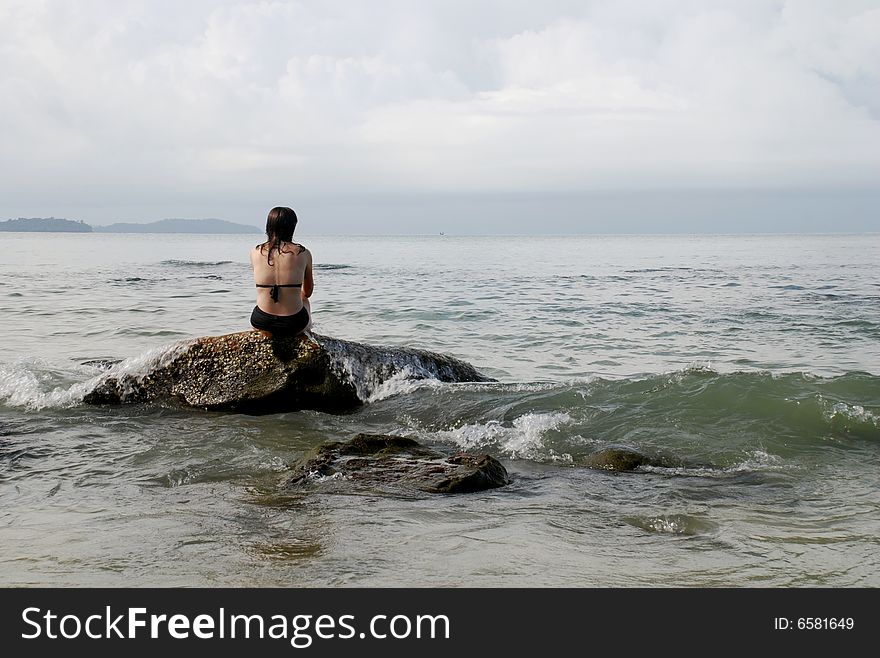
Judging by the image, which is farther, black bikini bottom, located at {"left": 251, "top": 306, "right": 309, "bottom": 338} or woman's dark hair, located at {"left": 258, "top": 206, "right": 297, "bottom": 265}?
black bikini bottom, located at {"left": 251, "top": 306, "right": 309, "bottom": 338}

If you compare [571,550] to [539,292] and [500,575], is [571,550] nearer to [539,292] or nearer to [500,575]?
[500,575]

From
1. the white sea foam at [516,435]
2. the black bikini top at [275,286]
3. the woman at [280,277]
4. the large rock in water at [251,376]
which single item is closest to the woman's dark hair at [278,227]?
the woman at [280,277]

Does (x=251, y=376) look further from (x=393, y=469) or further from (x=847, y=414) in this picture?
(x=847, y=414)

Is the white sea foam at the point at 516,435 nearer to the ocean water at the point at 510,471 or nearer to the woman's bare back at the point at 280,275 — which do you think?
the ocean water at the point at 510,471

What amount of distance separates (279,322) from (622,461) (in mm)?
4136

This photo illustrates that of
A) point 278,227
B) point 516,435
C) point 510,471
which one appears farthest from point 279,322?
point 510,471

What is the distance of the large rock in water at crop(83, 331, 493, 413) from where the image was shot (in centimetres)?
875

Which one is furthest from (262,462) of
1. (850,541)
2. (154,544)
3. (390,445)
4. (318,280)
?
(318,280)

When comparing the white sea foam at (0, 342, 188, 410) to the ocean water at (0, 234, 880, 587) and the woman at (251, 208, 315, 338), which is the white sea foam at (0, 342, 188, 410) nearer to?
the ocean water at (0, 234, 880, 587)

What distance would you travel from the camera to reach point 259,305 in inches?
356

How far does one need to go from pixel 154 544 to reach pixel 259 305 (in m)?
4.75

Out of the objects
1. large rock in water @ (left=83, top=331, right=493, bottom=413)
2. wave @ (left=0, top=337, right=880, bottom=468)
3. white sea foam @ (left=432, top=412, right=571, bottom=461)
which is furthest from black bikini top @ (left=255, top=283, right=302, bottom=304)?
white sea foam @ (left=432, top=412, right=571, bottom=461)

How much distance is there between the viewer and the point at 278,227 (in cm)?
867

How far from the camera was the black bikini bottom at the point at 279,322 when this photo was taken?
891 centimetres
